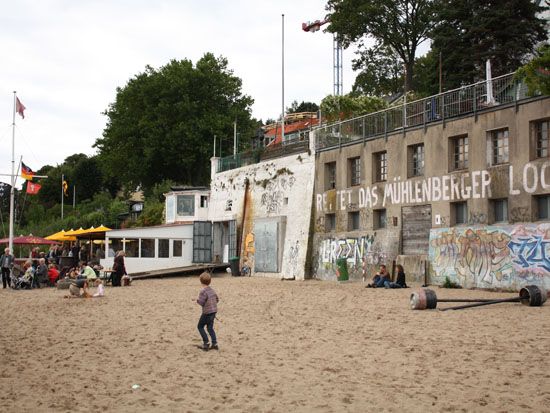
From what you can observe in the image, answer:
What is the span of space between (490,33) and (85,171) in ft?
209

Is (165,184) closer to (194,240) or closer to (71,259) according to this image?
(194,240)

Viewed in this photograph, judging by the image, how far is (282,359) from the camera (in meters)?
12.8

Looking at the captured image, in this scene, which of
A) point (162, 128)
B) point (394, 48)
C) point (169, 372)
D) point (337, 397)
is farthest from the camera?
point (162, 128)

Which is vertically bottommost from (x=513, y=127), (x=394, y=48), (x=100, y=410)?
(x=100, y=410)

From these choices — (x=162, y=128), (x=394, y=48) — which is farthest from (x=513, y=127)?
(x=162, y=128)

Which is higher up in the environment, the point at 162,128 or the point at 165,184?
the point at 162,128

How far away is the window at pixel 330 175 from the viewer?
117 feet

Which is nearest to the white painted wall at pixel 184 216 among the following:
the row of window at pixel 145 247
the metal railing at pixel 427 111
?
the row of window at pixel 145 247

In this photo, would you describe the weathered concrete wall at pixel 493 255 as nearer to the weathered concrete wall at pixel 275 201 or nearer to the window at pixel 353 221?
the window at pixel 353 221

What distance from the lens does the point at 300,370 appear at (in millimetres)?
11812

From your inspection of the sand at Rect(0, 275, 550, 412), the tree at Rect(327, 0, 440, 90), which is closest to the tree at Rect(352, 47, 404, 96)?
the tree at Rect(327, 0, 440, 90)

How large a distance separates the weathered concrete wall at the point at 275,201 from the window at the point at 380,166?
4.69m

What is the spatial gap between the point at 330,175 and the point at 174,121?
90.5 feet

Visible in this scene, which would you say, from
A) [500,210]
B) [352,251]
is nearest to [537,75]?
[500,210]
